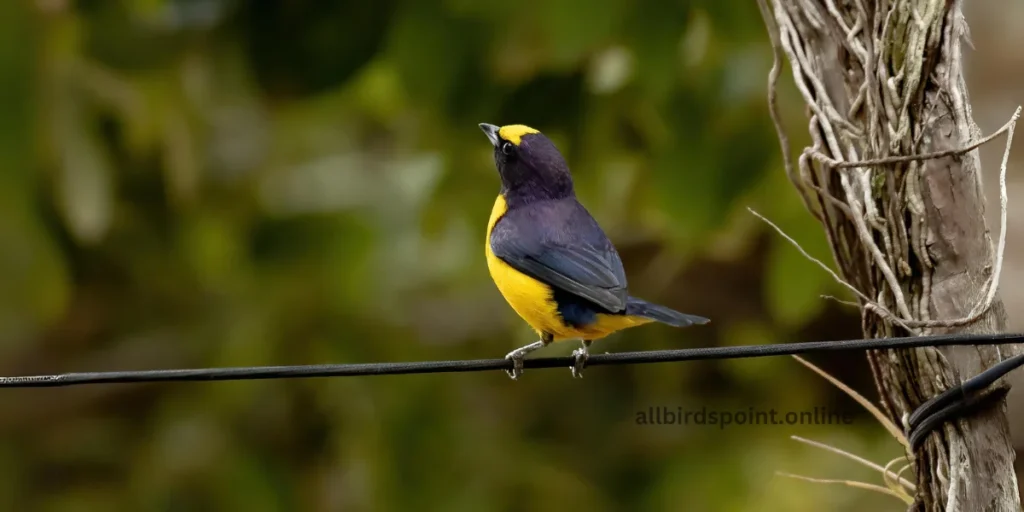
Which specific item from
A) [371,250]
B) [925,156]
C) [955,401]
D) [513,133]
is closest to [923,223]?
[925,156]

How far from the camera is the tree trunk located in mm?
2992

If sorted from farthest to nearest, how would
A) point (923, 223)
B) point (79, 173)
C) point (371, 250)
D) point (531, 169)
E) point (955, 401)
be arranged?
point (371, 250) < point (79, 173) < point (531, 169) < point (923, 223) < point (955, 401)

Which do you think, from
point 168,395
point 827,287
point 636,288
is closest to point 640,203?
point 636,288

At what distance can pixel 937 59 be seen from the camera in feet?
10.3

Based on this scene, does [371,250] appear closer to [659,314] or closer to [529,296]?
[529,296]

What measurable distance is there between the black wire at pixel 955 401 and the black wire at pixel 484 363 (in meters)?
0.07

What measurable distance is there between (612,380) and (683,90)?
285 centimetres

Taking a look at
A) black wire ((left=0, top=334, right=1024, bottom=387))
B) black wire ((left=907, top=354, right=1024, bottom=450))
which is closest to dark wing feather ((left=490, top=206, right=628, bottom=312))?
black wire ((left=0, top=334, right=1024, bottom=387))

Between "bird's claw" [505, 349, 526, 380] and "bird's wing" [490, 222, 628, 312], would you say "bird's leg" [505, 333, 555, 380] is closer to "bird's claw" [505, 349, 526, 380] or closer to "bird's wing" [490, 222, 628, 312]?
"bird's claw" [505, 349, 526, 380]

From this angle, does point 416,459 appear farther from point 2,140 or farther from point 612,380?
point 2,140

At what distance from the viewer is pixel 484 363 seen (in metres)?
3.00

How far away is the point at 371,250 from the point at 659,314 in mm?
3355

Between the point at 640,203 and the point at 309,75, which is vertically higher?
the point at 309,75

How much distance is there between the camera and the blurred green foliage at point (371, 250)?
497 centimetres
